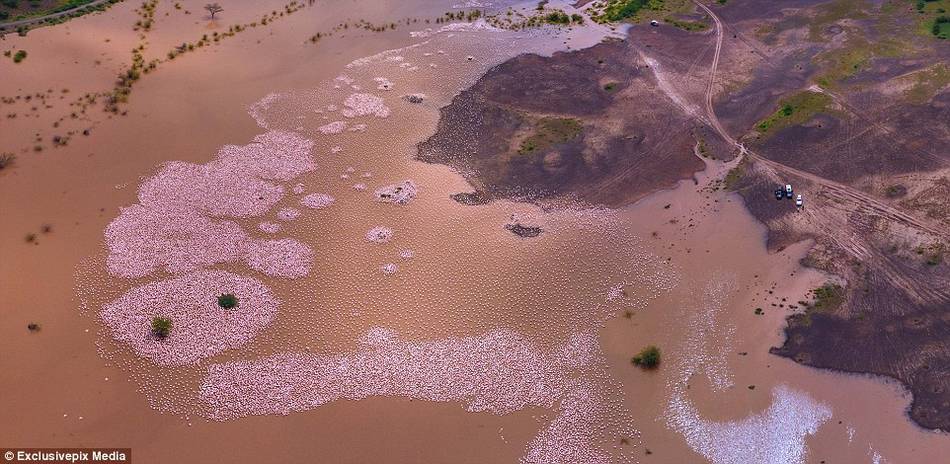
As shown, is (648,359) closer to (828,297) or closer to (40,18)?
(828,297)

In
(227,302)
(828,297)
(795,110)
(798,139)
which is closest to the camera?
(227,302)

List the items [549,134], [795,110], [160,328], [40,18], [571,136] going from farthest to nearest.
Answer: [40,18], [795,110], [549,134], [571,136], [160,328]

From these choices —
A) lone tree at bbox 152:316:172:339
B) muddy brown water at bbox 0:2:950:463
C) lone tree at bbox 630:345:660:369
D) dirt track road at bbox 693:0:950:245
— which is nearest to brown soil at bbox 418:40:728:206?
muddy brown water at bbox 0:2:950:463

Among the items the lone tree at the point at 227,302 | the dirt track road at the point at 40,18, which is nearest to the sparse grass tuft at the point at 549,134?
the lone tree at the point at 227,302

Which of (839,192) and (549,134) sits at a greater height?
(549,134)

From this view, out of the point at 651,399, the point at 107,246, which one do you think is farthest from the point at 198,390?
the point at 651,399

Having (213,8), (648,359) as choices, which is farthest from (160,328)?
(213,8)

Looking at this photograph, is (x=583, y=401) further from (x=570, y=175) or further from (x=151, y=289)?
(x=151, y=289)

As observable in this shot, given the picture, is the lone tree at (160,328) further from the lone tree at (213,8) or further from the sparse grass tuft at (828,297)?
the lone tree at (213,8)
